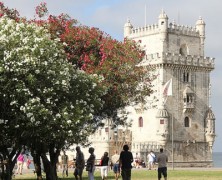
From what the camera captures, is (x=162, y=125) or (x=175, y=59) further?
(x=175, y=59)

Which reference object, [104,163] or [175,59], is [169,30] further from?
[104,163]

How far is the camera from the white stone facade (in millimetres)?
79688

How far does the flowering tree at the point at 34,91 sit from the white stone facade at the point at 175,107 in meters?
48.5

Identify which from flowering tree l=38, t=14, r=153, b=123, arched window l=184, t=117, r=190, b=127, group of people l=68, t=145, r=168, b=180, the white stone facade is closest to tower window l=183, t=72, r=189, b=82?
the white stone facade

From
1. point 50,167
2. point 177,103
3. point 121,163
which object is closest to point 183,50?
point 177,103

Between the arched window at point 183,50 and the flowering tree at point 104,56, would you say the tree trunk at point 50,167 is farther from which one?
the arched window at point 183,50

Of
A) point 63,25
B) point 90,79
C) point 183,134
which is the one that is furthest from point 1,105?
point 183,134

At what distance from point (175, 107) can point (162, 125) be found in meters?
3.45

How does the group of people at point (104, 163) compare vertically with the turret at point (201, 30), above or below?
below

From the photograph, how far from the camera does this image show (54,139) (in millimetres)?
30703

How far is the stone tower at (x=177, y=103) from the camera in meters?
79.6

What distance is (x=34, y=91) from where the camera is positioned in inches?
1121

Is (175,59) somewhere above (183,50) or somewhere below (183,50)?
below

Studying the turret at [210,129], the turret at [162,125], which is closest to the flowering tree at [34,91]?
the turret at [162,125]
